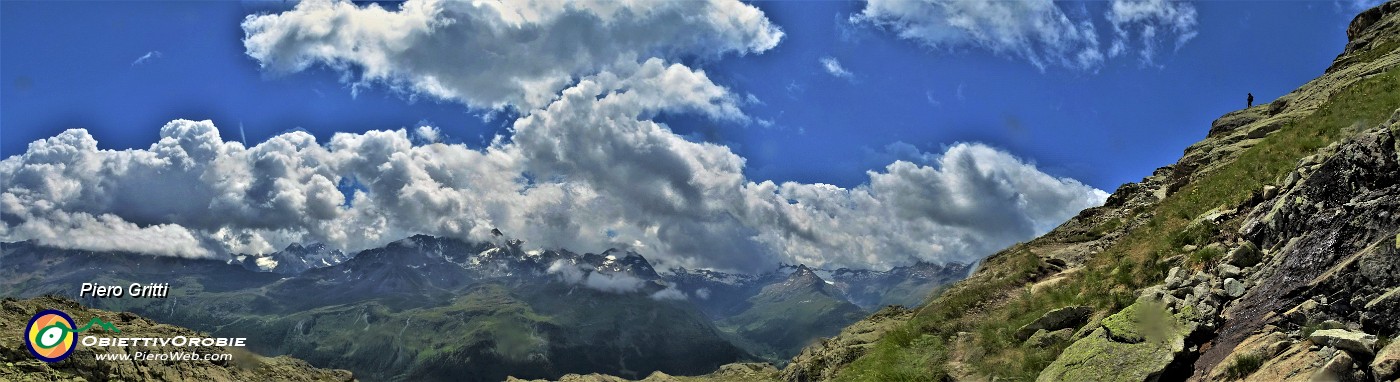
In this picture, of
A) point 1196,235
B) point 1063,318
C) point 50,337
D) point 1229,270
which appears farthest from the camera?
point 50,337

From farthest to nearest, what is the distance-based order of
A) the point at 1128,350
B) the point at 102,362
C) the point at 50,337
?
the point at 102,362
the point at 50,337
the point at 1128,350

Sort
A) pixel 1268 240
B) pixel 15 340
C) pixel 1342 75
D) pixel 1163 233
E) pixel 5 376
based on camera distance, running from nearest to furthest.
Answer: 1. pixel 1268 240
2. pixel 1163 233
3. pixel 1342 75
4. pixel 5 376
5. pixel 15 340

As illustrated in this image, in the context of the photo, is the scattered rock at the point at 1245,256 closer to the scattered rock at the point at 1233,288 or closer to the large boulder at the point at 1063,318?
the scattered rock at the point at 1233,288

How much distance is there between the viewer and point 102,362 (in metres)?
74.9

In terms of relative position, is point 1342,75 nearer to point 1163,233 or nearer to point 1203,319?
point 1163,233

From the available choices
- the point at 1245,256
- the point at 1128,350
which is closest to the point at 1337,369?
the point at 1128,350

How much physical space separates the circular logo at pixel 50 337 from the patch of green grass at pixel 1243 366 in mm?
96794

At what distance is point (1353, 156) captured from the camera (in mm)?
18016

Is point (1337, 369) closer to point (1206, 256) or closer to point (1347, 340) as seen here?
point (1347, 340)

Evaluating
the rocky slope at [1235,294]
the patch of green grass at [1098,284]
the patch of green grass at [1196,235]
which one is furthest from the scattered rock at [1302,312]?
the patch of green grass at [1196,235]

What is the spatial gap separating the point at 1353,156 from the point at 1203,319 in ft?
21.4

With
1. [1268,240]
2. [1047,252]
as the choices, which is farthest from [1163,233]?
[1047,252]

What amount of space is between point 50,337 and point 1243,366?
10510cm

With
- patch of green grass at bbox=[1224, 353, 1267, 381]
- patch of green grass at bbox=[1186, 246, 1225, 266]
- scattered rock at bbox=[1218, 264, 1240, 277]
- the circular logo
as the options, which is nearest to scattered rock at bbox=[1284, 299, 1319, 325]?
patch of green grass at bbox=[1224, 353, 1267, 381]
